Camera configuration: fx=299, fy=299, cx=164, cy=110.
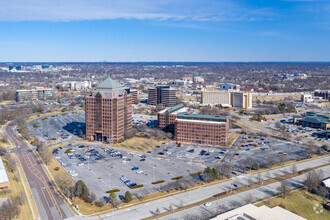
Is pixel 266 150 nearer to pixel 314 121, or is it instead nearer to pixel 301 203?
pixel 301 203

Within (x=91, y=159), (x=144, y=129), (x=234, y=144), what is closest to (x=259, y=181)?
(x=234, y=144)

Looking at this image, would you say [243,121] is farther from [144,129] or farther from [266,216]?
[266,216]

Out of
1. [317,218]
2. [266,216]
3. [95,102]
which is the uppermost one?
[95,102]

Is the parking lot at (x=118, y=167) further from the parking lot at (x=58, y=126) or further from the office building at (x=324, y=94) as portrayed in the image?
the office building at (x=324, y=94)

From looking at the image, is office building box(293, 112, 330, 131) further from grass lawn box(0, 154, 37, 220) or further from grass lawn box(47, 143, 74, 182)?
grass lawn box(0, 154, 37, 220)

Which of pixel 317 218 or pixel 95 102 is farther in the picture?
pixel 95 102

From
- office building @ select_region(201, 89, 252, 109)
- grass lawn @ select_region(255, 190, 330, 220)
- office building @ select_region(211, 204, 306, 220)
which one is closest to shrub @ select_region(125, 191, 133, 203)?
office building @ select_region(211, 204, 306, 220)

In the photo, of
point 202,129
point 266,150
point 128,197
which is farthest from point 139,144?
point 266,150
